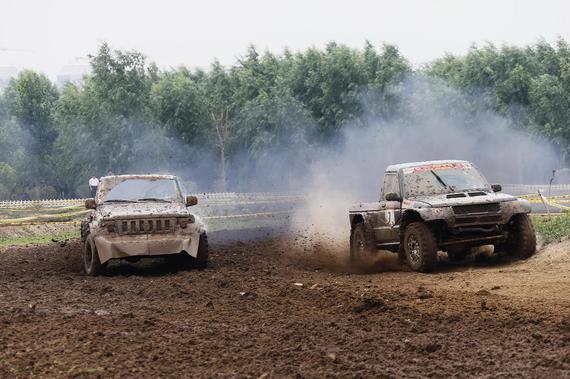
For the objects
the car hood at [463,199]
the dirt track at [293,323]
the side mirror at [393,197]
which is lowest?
the dirt track at [293,323]

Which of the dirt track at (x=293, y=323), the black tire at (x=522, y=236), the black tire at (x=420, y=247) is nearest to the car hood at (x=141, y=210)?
the dirt track at (x=293, y=323)

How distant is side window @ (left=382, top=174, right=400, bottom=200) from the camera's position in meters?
16.2

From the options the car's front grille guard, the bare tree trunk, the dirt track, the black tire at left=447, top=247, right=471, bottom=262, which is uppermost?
the bare tree trunk

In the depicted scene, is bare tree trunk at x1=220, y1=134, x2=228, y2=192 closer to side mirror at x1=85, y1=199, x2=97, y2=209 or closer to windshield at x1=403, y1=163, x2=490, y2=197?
Result: side mirror at x1=85, y1=199, x2=97, y2=209

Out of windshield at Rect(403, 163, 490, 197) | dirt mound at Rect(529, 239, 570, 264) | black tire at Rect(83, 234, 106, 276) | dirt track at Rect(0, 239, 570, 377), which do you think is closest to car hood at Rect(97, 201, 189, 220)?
black tire at Rect(83, 234, 106, 276)

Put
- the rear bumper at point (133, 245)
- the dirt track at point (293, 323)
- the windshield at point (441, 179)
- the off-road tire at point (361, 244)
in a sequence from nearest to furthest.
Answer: the dirt track at point (293, 323) → the rear bumper at point (133, 245) → the windshield at point (441, 179) → the off-road tire at point (361, 244)

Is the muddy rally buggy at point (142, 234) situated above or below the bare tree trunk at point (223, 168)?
below

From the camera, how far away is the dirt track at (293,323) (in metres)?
7.66

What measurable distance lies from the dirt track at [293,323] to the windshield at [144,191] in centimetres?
168

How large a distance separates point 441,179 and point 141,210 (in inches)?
210

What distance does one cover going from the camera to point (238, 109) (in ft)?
195

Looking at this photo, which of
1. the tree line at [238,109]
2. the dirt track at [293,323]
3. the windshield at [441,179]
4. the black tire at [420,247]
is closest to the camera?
the dirt track at [293,323]

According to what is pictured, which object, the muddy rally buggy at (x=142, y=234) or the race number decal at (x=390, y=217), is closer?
the muddy rally buggy at (x=142, y=234)

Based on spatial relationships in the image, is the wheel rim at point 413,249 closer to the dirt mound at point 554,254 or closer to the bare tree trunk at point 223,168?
the dirt mound at point 554,254
